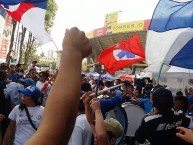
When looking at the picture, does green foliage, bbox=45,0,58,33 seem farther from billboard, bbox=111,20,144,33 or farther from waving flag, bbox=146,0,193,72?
waving flag, bbox=146,0,193,72

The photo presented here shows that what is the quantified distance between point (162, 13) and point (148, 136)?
3296 mm

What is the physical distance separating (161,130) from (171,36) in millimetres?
2988

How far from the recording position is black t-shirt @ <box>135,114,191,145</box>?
2.51m

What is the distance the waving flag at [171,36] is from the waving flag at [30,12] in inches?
70.7

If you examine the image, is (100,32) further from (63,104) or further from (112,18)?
(63,104)

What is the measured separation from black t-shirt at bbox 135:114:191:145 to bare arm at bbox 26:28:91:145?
5.92 feet

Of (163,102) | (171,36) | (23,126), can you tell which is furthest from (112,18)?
(163,102)

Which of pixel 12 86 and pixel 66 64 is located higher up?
pixel 66 64

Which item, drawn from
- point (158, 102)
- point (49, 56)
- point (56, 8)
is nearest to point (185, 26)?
point (158, 102)

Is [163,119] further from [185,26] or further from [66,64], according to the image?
[185,26]

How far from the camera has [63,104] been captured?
77 cm

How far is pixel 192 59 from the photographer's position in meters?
5.23

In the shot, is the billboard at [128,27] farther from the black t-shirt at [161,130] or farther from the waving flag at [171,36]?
the black t-shirt at [161,130]


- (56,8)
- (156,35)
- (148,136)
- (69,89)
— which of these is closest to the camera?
(69,89)
